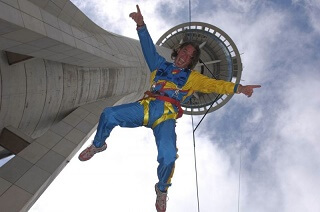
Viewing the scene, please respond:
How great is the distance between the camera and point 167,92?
7.08 meters

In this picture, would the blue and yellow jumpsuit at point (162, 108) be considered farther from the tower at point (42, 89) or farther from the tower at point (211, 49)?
the tower at point (211, 49)

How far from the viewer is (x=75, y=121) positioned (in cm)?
941

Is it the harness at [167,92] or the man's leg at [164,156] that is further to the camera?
the harness at [167,92]

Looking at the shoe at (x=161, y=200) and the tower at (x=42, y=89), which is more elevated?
the tower at (x=42, y=89)

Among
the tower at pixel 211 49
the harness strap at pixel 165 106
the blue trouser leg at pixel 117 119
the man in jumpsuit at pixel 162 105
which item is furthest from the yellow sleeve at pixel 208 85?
the tower at pixel 211 49

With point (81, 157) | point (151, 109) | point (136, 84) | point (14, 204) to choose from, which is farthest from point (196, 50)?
point (136, 84)

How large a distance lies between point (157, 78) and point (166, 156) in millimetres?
2107

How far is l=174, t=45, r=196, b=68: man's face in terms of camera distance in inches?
287

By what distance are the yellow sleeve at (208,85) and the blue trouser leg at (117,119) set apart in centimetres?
148

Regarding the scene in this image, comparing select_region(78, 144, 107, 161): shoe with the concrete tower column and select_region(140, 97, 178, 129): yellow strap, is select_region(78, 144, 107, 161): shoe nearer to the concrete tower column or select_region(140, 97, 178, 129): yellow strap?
the concrete tower column

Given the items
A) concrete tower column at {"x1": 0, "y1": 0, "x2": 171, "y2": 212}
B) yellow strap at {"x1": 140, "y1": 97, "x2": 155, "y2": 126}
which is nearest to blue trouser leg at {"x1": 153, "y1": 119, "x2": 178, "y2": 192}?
yellow strap at {"x1": 140, "y1": 97, "x2": 155, "y2": 126}

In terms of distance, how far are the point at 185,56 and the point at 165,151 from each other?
2420 mm

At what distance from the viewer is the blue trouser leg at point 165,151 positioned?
20.1 ft

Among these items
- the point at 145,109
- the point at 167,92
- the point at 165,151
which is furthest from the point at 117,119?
the point at 167,92
